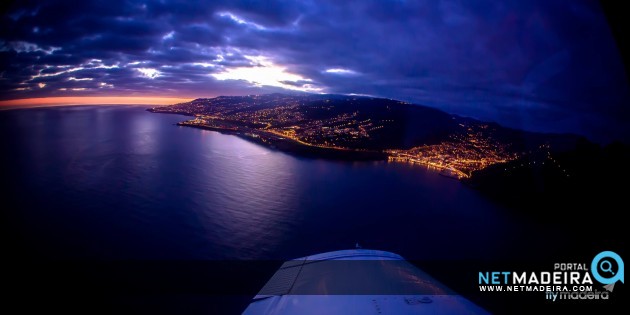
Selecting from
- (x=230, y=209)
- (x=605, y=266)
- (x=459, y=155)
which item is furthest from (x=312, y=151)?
(x=605, y=266)

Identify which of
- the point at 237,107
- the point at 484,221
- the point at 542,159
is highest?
the point at 237,107

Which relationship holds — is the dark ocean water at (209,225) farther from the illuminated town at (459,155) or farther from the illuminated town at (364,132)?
the illuminated town at (364,132)

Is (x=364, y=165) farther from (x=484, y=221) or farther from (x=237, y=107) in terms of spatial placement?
(x=237, y=107)

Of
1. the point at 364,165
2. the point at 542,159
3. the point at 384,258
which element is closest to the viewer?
the point at 384,258

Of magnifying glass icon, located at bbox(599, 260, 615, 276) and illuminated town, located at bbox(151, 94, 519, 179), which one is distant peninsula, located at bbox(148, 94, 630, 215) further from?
magnifying glass icon, located at bbox(599, 260, 615, 276)

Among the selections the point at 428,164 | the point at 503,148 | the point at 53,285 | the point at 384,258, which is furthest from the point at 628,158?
the point at 53,285

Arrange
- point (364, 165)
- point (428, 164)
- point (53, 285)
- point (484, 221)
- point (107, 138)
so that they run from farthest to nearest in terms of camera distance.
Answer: point (107, 138) < point (428, 164) < point (364, 165) < point (484, 221) < point (53, 285)

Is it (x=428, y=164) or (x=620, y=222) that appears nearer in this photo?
(x=620, y=222)

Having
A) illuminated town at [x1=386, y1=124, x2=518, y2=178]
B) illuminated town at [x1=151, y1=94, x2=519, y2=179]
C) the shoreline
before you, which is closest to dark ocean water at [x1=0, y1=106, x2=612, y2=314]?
illuminated town at [x1=386, y1=124, x2=518, y2=178]
